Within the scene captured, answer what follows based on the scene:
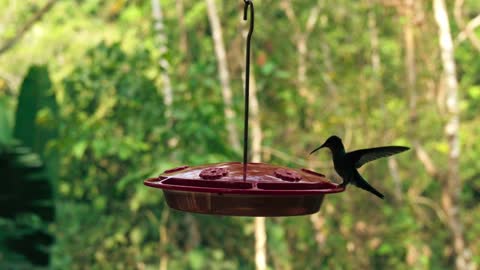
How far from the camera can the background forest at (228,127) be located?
7.19m

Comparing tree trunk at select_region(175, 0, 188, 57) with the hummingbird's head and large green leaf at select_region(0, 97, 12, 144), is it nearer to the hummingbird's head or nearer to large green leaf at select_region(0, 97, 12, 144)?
large green leaf at select_region(0, 97, 12, 144)

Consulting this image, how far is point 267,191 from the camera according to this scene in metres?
2.58

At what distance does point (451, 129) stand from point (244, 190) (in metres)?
5.56

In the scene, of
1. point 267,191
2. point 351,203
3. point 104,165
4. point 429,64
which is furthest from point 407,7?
point 267,191

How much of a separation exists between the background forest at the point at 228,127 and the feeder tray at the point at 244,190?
316 centimetres

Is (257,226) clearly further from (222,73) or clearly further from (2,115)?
(2,115)

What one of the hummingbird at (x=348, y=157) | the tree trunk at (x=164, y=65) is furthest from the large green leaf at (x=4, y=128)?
the hummingbird at (x=348, y=157)

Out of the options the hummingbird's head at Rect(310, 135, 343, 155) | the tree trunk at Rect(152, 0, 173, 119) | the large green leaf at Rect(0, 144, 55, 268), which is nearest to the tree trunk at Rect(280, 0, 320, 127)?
the tree trunk at Rect(152, 0, 173, 119)

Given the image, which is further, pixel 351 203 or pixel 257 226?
pixel 351 203

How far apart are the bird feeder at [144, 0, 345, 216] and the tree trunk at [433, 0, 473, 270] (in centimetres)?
514

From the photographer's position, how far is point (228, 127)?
8492 millimetres

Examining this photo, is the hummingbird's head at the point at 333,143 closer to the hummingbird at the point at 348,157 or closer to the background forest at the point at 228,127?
the hummingbird at the point at 348,157

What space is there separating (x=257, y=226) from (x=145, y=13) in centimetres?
395

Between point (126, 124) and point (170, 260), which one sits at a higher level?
point (126, 124)
